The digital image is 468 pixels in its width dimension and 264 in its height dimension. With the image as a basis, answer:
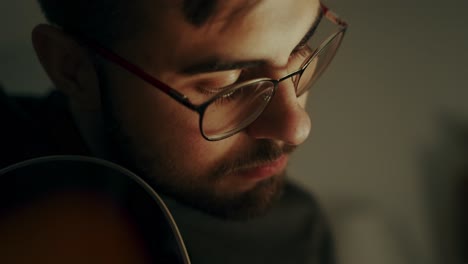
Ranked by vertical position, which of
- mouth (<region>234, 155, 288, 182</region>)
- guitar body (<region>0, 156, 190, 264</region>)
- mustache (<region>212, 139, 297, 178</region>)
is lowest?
guitar body (<region>0, 156, 190, 264</region>)

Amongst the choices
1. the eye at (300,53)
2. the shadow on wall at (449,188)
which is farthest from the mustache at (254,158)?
the shadow on wall at (449,188)

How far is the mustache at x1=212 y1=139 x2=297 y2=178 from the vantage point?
826 mm

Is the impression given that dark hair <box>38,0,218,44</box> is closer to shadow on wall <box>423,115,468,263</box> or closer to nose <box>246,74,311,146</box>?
nose <box>246,74,311,146</box>

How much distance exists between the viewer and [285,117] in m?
0.74

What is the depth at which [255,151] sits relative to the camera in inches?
32.7

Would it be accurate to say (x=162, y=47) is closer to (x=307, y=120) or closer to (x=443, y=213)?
(x=307, y=120)

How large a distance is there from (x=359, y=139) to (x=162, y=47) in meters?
0.95

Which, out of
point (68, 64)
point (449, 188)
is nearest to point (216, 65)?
point (68, 64)

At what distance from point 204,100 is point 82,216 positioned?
269 millimetres

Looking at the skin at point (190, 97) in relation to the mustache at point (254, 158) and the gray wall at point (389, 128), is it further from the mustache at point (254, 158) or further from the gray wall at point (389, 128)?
the gray wall at point (389, 128)

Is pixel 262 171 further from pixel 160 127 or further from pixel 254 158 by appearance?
pixel 160 127

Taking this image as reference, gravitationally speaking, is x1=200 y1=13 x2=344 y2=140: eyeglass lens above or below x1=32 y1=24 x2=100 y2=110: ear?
above

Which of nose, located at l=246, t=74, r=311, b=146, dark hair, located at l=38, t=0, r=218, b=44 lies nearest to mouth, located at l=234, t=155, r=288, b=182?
nose, located at l=246, t=74, r=311, b=146

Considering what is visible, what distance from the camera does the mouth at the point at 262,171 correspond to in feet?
2.85
